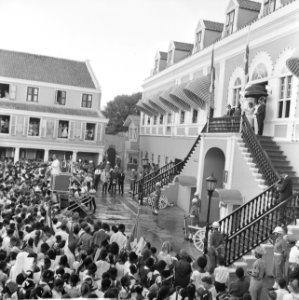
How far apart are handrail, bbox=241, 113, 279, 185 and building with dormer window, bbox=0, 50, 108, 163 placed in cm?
2532

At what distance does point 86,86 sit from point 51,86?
339 cm

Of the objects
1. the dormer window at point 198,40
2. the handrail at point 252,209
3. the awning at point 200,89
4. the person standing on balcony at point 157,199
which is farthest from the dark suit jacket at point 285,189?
the dormer window at point 198,40

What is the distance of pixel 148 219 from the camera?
1991 centimetres

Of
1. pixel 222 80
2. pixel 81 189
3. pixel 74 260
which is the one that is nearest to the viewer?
pixel 74 260

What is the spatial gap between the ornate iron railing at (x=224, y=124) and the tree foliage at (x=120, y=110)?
52.4 metres

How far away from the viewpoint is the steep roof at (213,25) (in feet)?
91.6

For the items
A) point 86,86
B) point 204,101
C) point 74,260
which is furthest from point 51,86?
point 74,260

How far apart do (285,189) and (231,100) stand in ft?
33.6

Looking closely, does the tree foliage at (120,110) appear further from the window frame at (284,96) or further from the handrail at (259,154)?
the handrail at (259,154)

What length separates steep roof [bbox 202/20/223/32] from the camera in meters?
27.9

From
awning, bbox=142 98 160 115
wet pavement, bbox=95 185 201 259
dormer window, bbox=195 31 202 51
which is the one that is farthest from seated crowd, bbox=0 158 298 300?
awning, bbox=142 98 160 115

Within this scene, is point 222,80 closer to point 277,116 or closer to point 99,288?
point 277,116

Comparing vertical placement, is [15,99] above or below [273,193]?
above

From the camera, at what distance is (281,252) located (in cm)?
1116
